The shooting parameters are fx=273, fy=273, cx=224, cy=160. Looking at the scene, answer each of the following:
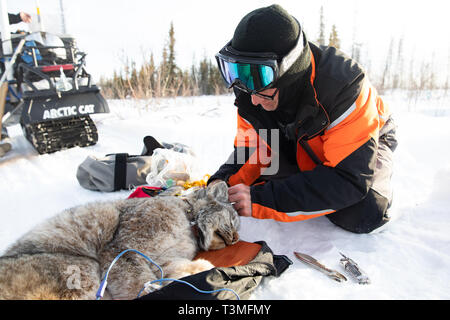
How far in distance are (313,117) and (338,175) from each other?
452mm

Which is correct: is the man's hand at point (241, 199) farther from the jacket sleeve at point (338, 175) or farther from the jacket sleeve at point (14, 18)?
the jacket sleeve at point (14, 18)

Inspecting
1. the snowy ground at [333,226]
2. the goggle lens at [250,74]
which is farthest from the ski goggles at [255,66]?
the snowy ground at [333,226]

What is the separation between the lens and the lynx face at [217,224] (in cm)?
200

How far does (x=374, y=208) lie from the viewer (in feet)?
6.91

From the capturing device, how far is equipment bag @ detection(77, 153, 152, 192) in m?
3.34

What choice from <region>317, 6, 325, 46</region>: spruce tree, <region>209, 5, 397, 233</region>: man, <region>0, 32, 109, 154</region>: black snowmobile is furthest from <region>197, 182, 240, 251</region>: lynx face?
<region>317, 6, 325, 46</region>: spruce tree

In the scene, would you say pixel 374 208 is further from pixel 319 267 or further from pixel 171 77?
pixel 171 77

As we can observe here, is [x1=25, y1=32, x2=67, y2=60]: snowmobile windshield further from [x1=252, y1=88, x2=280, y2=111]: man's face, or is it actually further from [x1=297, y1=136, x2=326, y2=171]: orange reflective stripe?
[x1=297, y1=136, x2=326, y2=171]: orange reflective stripe

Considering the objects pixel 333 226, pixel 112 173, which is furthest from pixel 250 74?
pixel 112 173
